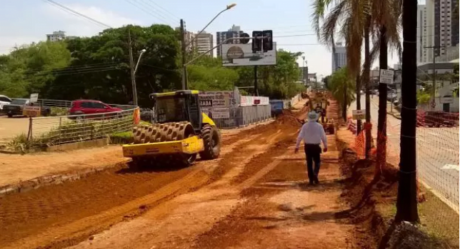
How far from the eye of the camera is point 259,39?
3591 centimetres

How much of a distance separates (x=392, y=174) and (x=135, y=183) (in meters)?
7.09

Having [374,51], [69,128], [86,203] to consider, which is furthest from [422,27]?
[69,128]

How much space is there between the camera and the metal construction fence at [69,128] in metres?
22.7

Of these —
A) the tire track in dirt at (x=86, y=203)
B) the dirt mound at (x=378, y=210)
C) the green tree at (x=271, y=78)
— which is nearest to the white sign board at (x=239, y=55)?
the green tree at (x=271, y=78)

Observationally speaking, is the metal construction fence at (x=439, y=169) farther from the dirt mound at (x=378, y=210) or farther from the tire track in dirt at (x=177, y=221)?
the tire track in dirt at (x=177, y=221)

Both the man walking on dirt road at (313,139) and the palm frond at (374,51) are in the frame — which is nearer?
the man walking on dirt road at (313,139)

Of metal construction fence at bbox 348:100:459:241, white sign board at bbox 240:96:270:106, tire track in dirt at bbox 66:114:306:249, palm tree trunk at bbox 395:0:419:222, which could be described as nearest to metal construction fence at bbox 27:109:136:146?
tire track in dirt at bbox 66:114:306:249

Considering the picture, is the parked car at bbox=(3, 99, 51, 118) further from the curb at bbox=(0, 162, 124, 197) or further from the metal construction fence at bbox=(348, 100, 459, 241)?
the curb at bbox=(0, 162, 124, 197)

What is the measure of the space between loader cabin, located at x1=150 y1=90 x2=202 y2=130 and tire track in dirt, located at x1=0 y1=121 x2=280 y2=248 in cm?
221

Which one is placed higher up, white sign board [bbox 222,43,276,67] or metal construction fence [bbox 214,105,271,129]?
white sign board [bbox 222,43,276,67]

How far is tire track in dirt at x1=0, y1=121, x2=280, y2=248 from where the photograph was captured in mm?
9280

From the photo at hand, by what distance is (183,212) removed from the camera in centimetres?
1044

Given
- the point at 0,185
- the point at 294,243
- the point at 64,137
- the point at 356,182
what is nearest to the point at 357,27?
the point at 356,182

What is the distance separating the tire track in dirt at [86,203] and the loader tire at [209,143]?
1776mm
